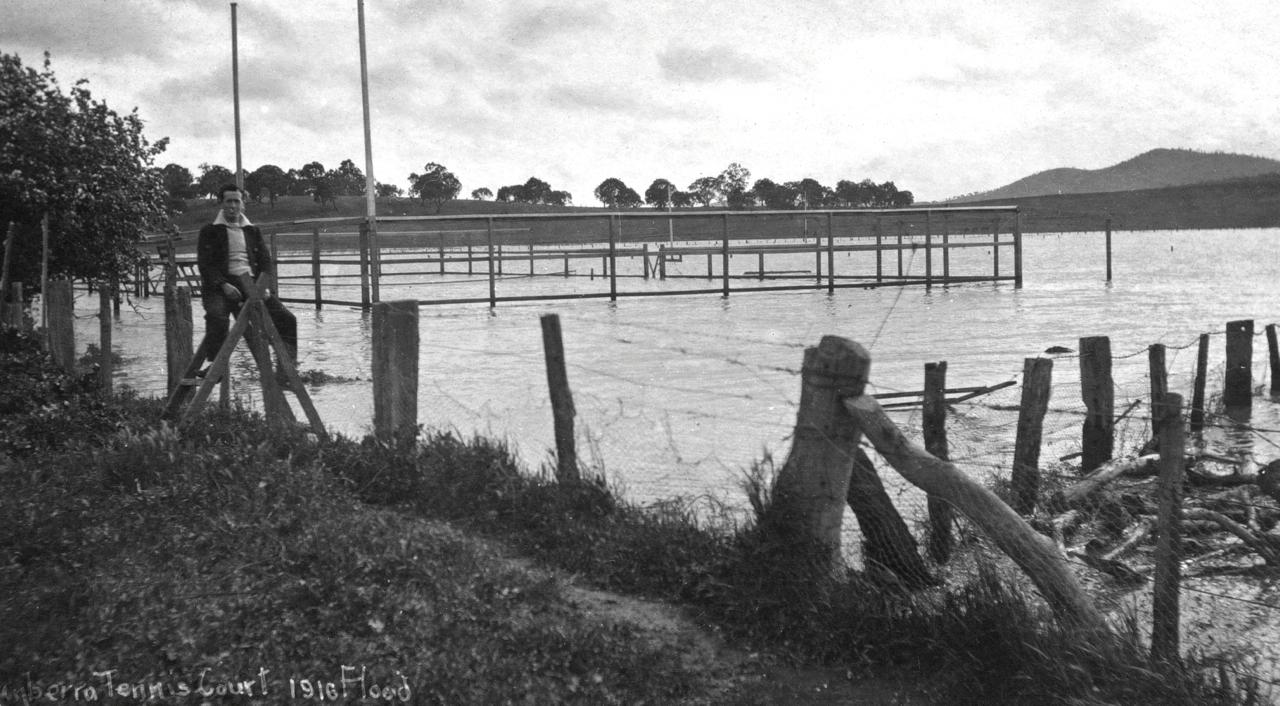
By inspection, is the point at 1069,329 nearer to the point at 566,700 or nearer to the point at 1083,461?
the point at 1083,461

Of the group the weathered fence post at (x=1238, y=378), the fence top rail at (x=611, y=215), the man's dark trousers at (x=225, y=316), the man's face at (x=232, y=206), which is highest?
the fence top rail at (x=611, y=215)

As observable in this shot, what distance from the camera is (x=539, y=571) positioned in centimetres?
518

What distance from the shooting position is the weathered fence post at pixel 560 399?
612cm

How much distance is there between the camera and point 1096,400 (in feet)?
26.7

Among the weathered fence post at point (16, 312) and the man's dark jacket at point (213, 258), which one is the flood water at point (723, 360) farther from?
the weathered fence post at point (16, 312)

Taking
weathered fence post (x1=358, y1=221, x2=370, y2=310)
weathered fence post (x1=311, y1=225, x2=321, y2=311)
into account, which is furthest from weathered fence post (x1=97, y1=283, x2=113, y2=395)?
weathered fence post (x1=311, y1=225, x2=321, y2=311)

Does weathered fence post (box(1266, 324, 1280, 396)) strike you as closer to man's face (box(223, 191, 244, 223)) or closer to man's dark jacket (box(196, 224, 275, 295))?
man's dark jacket (box(196, 224, 275, 295))

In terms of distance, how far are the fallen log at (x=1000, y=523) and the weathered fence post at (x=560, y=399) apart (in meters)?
2.01

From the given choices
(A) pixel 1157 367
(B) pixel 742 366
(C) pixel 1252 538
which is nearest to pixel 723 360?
(B) pixel 742 366

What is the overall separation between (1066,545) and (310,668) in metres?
3.56

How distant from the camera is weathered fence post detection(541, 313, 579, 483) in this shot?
6.12 metres

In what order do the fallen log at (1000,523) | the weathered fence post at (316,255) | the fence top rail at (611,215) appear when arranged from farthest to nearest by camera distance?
the weathered fence post at (316,255), the fence top rail at (611,215), the fallen log at (1000,523)

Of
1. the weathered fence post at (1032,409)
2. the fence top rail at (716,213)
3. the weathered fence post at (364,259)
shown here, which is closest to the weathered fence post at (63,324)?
the weathered fence post at (1032,409)

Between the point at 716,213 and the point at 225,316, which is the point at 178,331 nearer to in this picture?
the point at 225,316
